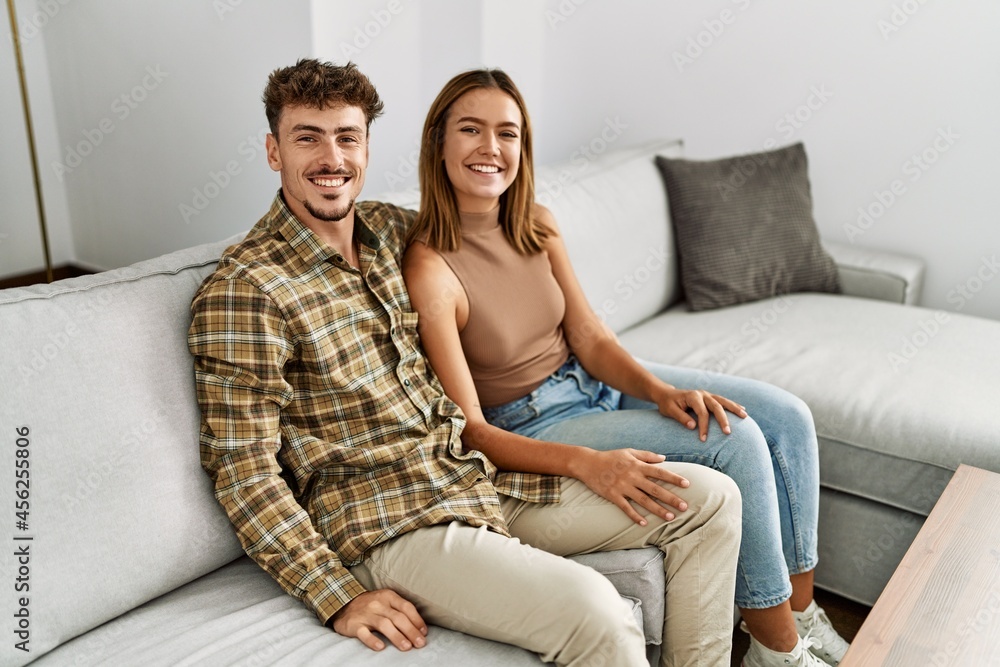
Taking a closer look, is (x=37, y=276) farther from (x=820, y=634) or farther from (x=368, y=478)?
(x=820, y=634)

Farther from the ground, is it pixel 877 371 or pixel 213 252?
pixel 213 252

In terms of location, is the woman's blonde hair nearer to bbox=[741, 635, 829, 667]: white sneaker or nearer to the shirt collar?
the shirt collar

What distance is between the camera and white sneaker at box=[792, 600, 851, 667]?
5.23ft

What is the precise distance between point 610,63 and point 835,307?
1.17 metres

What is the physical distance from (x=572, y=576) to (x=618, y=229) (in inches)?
48.2

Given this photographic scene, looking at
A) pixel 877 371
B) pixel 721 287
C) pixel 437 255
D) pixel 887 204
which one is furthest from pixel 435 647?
pixel 887 204

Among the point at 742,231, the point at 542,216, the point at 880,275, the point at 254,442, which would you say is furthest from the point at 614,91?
the point at 254,442

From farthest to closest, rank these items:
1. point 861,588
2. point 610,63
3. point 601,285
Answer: point 610,63 → point 601,285 → point 861,588

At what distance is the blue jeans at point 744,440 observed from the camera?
4.76 feet

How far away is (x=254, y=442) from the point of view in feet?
4.04

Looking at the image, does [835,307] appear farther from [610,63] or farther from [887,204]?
[610,63]

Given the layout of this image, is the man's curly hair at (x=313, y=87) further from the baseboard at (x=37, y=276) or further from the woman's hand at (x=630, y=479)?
the baseboard at (x=37, y=276)

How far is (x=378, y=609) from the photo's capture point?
1.20m

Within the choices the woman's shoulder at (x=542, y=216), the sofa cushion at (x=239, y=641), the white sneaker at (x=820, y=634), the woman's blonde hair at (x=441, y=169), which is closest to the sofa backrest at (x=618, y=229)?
the woman's shoulder at (x=542, y=216)
